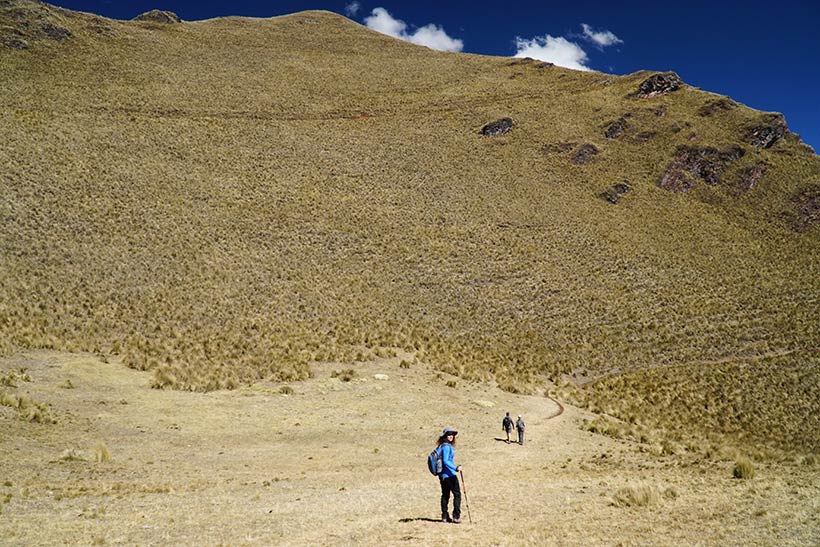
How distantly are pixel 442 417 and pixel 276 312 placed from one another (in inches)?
639

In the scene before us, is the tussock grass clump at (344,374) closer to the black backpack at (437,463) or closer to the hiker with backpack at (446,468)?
the hiker with backpack at (446,468)

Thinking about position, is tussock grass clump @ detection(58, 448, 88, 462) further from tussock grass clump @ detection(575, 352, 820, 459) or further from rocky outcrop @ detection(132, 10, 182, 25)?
rocky outcrop @ detection(132, 10, 182, 25)

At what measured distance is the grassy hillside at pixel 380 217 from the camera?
33656mm

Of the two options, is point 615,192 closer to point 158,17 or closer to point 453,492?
point 453,492

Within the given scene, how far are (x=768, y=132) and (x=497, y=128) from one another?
3342 centimetres

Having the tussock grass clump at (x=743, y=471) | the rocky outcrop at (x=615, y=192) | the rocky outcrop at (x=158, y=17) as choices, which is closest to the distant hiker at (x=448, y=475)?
the tussock grass clump at (x=743, y=471)

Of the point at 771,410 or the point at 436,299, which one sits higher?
the point at 436,299

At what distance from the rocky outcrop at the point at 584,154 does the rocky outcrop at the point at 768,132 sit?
745 inches

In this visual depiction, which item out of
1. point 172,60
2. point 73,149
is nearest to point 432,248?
point 73,149

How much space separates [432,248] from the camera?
167 ft

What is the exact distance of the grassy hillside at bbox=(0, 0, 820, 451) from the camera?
33.7 metres

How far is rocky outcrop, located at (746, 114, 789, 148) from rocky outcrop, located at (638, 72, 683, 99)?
15.5m

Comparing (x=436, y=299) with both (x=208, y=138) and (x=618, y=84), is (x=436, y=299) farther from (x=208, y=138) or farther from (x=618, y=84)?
(x=618, y=84)

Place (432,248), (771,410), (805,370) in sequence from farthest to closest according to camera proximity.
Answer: (432,248) < (805,370) < (771,410)
